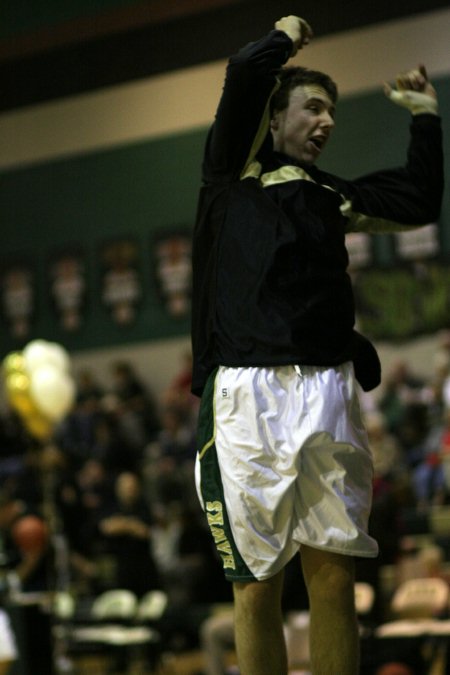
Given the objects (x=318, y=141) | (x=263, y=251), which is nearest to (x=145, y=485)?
(x=318, y=141)

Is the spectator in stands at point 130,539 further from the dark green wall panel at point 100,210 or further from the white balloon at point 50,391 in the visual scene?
the dark green wall panel at point 100,210

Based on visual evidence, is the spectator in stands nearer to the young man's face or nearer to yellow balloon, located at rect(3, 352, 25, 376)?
yellow balloon, located at rect(3, 352, 25, 376)

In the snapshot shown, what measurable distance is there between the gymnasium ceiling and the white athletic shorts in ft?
25.7

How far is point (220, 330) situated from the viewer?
2.52 metres

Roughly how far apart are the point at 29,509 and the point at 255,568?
281 inches

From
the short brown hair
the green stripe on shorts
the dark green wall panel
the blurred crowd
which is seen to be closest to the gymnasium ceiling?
the dark green wall panel

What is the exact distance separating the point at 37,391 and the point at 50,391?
10cm

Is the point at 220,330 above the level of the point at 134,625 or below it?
above

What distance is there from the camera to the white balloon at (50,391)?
8.39 metres

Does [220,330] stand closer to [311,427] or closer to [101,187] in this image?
[311,427]

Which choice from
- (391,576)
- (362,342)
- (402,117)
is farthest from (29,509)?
(362,342)

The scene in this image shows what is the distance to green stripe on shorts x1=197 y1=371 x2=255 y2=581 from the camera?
2438 millimetres

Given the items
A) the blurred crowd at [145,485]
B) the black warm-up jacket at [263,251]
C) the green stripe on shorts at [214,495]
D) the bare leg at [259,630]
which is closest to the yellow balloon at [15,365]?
the blurred crowd at [145,485]

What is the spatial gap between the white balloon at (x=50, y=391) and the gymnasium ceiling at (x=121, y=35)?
3.53 metres
